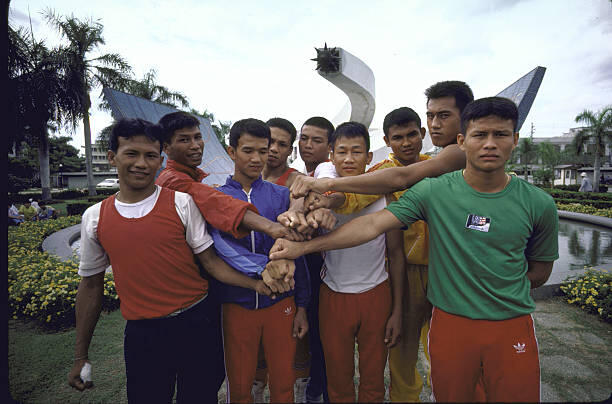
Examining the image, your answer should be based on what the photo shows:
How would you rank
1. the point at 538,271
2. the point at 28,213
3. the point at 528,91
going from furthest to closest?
the point at 28,213 → the point at 528,91 → the point at 538,271

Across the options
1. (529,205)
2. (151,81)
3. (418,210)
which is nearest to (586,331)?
(529,205)

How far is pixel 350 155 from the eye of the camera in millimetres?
2025

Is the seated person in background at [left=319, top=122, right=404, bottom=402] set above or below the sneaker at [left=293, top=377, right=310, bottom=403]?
above

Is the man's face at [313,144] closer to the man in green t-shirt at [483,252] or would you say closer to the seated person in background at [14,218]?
the man in green t-shirt at [483,252]

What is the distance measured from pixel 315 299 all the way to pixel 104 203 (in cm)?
154

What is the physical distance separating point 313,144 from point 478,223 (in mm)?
1882

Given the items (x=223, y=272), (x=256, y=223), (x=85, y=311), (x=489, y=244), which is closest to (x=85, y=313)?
(x=85, y=311)

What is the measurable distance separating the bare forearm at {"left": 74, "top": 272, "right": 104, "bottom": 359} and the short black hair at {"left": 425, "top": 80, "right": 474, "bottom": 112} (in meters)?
2.43

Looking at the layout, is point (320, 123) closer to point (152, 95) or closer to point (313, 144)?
point (313, 144)

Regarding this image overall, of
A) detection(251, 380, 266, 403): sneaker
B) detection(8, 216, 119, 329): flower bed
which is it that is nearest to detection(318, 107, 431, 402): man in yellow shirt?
detection(251, 380, 266, 403): sneaker

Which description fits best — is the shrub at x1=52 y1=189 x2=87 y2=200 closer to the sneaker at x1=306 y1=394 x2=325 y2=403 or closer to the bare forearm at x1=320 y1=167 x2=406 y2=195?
the sneaker at x1=306 y1=394 x2=325 y2=403

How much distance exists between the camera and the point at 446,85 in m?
2.10

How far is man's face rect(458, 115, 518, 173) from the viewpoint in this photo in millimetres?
1368

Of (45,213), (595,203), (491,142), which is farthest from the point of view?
(595,203)
